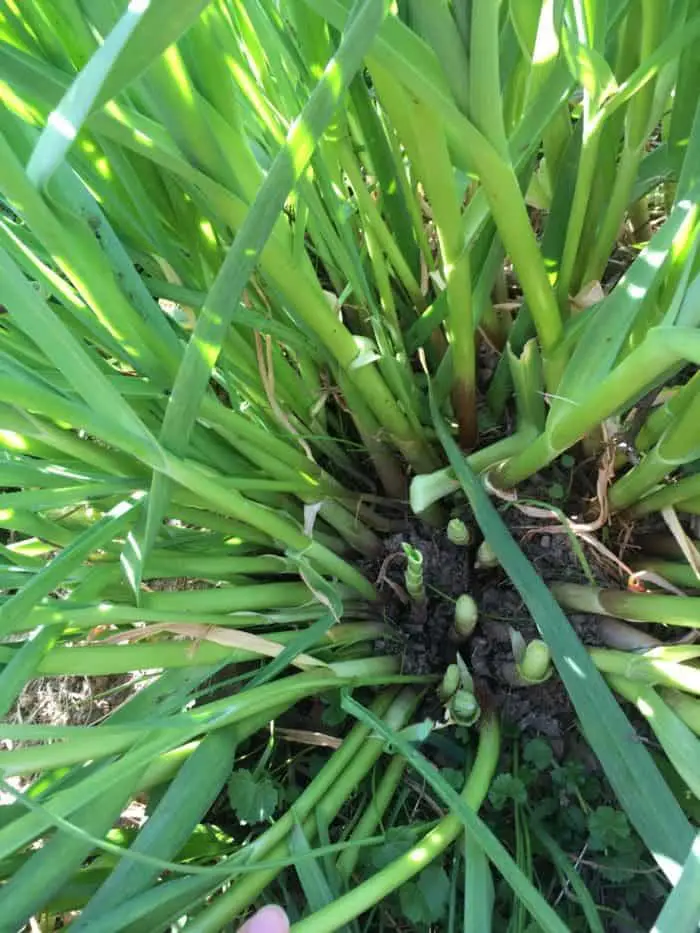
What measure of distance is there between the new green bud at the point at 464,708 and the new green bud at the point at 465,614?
0.21ft

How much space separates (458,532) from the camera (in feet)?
2.63

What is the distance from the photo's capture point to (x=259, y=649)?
0.67 metres

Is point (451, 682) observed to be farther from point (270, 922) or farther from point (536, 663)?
point (270, 922)

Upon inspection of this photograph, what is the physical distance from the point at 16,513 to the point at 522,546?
18.9 inches

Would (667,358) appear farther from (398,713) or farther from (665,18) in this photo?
(398,713)

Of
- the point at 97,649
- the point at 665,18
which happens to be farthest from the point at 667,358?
the point at 97,649

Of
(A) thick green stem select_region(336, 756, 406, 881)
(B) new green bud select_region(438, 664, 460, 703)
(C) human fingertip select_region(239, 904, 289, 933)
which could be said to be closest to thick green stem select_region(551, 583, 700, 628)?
(B) new green bud select_region(438, 664, 460, 703)

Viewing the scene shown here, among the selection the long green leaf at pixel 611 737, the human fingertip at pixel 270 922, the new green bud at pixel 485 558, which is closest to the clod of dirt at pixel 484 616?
the new green bud at pixel 485 558

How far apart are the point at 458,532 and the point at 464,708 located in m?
0.17

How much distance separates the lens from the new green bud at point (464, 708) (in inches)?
30.1

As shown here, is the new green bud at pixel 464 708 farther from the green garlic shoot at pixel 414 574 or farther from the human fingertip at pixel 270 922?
the human fingertip at pixel 270 922

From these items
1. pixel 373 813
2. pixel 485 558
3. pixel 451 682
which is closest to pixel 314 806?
pixel 373 813

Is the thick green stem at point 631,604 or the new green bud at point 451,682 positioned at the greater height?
the thick green stem at point 631,604

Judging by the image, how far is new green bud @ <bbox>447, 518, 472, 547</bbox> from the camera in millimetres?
796
